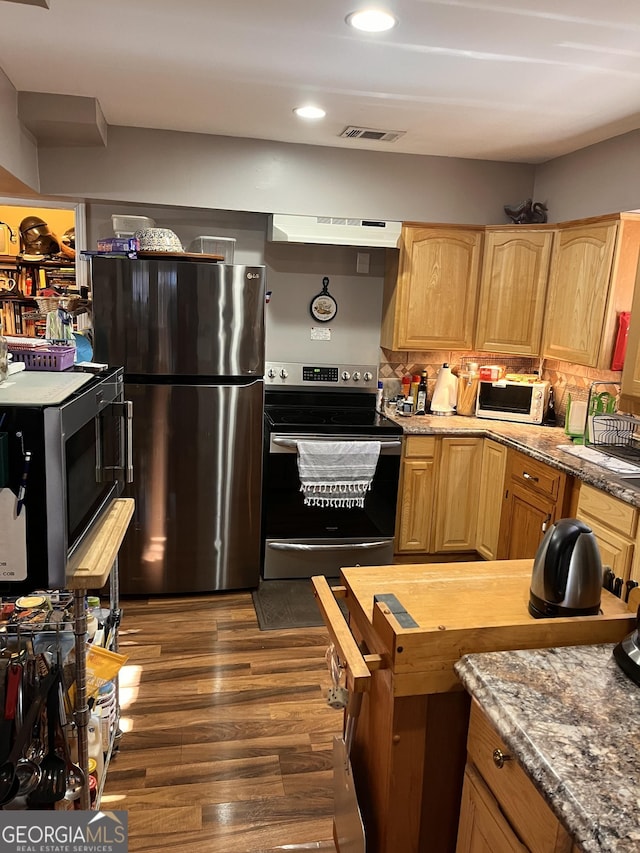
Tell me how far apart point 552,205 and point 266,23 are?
7.75 ft

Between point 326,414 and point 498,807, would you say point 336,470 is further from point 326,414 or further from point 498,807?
point 498,807

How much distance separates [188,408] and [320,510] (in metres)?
0.94

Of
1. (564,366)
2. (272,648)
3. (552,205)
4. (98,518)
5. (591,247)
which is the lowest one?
(272,648)

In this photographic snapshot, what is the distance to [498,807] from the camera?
3.68ft

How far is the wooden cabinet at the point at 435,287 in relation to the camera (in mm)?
3836

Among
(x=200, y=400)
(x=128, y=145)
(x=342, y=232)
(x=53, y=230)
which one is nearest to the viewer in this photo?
(x=200, y=400)

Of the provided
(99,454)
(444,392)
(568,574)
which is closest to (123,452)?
(99,454)

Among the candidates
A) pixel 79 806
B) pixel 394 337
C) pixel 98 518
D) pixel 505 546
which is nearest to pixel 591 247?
pixel 394 337

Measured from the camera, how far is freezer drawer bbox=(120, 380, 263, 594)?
3.21 m

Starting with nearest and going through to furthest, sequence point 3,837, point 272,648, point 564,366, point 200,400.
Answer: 1. point 3,837
2. point 272,648
3. point 200,400
4. point 564,366

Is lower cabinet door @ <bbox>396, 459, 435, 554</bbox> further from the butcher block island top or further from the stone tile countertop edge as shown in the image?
the butcher block island top

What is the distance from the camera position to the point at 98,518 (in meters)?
1.59

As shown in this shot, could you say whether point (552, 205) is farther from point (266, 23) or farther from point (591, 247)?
point (266, 23)

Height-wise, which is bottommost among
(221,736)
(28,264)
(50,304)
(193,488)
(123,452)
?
(221,736)
